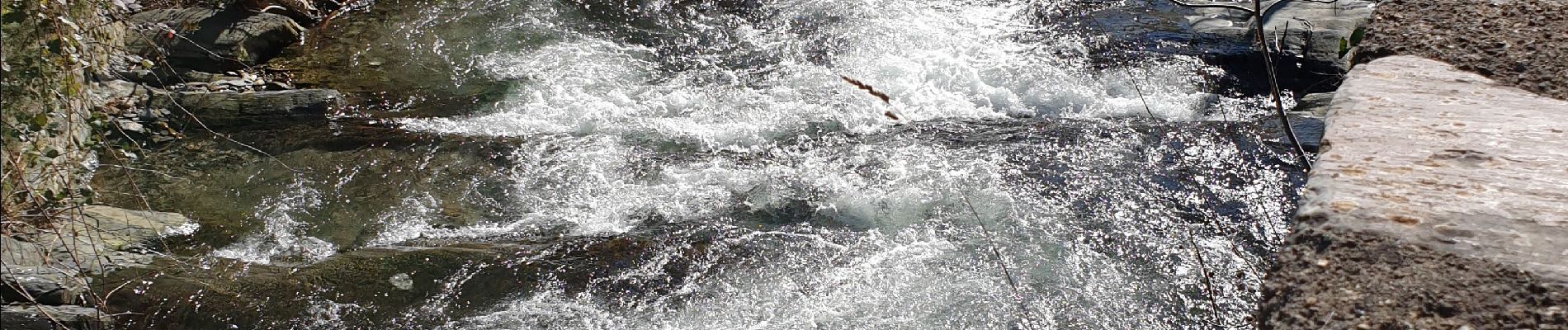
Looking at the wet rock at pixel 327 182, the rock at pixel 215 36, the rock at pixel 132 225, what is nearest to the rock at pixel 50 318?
the rock at pixel 132 225

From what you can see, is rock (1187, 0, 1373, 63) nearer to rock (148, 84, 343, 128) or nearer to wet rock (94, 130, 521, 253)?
wet rock (94, 130, 521, 253)

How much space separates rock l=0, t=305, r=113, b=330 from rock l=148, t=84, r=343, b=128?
1884 mm

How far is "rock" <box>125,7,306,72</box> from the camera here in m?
5.85

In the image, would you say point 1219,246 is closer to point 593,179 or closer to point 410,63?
point 593,179

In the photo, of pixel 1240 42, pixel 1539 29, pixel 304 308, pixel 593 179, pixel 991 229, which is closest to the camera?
pixel 1539 29

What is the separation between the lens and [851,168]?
479 cm

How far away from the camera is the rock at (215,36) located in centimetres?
585

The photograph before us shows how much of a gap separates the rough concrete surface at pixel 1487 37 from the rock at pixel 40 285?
387 cm

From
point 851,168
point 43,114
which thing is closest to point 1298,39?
point 851,168

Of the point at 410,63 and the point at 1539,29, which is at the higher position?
the point at 1539,29

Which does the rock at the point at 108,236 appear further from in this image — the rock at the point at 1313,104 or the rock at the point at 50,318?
the rock at the point at 1313,104

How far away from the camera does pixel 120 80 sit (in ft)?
17.2

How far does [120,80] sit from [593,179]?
2486mm

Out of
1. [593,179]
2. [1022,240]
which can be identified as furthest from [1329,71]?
[593,179]
